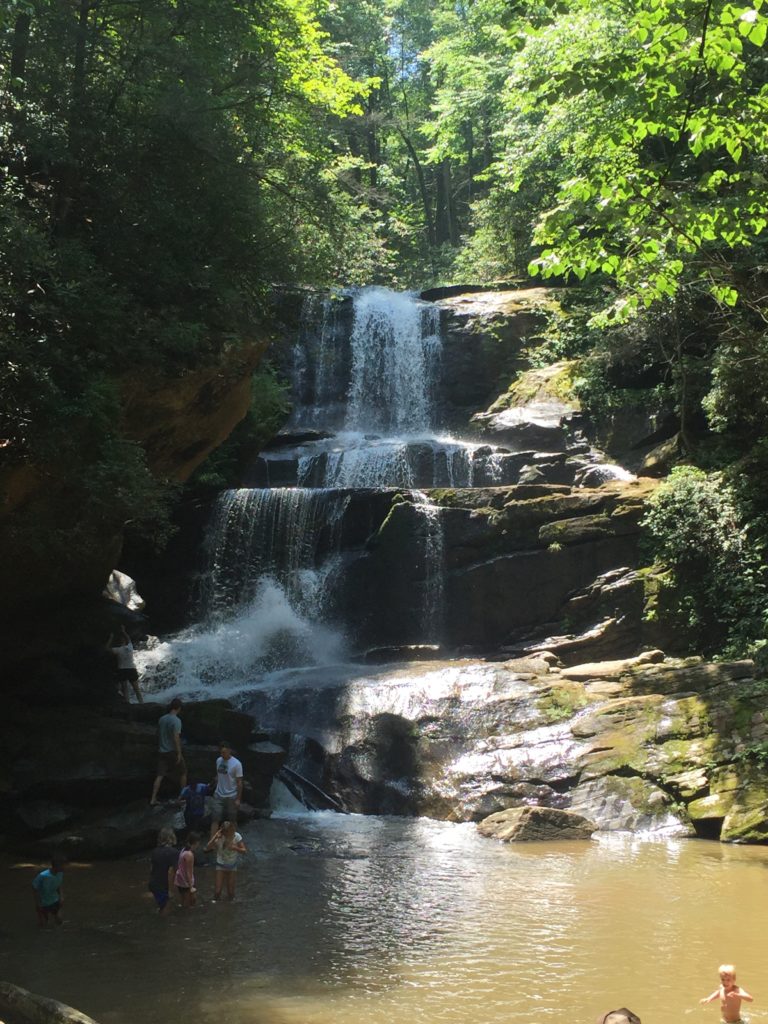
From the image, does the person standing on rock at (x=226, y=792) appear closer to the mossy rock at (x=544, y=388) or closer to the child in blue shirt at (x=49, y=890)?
the child in blue shirt at (x=49, y=890)

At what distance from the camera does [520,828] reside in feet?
38.6

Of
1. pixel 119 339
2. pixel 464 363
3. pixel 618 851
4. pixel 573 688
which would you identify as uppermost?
pixel 464 363

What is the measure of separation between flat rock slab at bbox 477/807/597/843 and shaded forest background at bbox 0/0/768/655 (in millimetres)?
5771

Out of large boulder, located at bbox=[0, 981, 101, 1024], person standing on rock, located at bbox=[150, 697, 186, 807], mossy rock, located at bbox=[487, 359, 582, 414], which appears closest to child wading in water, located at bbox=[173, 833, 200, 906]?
person standing on rock, located at bbox=[150, 697, 186, 807]

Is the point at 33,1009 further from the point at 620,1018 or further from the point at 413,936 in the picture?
the point at 413,936

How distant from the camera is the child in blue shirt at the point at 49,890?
27.1 feet

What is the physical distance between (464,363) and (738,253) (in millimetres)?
8616

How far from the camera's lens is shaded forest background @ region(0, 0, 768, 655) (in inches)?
338

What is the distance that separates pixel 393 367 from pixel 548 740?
15.9 m

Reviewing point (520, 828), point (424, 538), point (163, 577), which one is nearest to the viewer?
point (520, 828)

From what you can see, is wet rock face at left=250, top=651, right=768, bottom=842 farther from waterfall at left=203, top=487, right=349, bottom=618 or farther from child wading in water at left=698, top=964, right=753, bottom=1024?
child wading in water at left=698, top=964, right=753, bottom=1024

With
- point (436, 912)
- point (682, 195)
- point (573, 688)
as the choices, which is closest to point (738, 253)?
point (573, 688)

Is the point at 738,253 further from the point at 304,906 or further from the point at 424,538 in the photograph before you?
the point at 304,906

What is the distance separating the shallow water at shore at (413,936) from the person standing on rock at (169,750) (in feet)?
3.65
